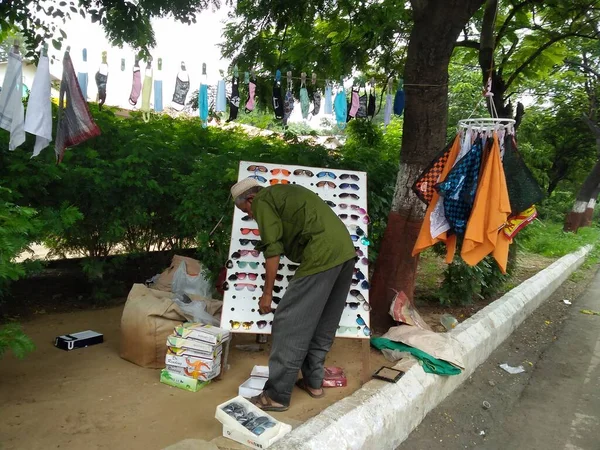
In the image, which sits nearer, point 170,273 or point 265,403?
point 265,403

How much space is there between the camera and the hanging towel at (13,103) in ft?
12.4

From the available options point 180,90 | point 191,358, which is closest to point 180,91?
point 180,90

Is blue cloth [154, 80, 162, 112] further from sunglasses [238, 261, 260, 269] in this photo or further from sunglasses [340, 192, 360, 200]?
sunglasses [340, 192, 360, 200]

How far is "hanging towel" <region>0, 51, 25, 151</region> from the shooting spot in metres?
3.78

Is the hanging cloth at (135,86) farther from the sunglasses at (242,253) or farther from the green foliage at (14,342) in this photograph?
the green foliage at (14,342)

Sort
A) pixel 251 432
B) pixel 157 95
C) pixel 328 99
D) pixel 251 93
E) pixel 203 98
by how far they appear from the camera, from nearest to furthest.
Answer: pixel 251 432 < pixel 157 95 < pixel 203 98 < pixel 251 93 < pixel 328 99

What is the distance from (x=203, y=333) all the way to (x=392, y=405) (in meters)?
1.43

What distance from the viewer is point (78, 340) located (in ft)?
13.5

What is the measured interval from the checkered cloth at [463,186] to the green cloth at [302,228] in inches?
47.0

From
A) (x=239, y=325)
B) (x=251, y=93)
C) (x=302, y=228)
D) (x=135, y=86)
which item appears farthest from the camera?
(x=251, y=93)

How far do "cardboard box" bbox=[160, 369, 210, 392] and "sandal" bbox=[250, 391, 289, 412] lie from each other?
462 millimetres

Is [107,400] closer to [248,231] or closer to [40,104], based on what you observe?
[248,231]

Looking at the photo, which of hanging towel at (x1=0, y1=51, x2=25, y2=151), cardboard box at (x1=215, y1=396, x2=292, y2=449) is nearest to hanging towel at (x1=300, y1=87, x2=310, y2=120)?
hanging towel at (x1=0, y1=51, x2=25, y2=151)

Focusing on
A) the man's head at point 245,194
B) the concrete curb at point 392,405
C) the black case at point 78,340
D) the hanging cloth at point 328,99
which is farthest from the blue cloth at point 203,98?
the concrete curb at point 392,405
